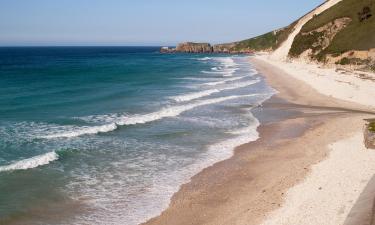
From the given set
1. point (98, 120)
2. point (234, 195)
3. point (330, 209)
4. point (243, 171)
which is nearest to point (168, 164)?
point (243, 171)

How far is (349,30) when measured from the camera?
219ft

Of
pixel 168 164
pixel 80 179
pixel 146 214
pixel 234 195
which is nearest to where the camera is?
pixel 146 214

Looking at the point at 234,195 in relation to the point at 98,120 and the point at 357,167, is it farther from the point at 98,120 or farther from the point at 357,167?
the point at 98,120

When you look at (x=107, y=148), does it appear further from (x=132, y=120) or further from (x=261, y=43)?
(x=261, y=43)

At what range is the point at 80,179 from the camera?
17469 mm

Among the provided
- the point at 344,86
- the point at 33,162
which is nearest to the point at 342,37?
the point at 344,86

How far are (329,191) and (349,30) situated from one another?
5868 centimetres

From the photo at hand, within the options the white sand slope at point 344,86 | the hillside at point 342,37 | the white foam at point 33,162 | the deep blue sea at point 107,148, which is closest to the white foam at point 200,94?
the deep blue sea at point 107,148

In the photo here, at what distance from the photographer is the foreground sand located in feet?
43.2

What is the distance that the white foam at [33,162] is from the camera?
18.6 metres

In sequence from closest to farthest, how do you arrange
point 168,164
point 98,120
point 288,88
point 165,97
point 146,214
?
point 146,214 → point 168,164 → point 98,120 → point 165,97 → point 288,88

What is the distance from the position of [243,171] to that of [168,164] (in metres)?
3.49

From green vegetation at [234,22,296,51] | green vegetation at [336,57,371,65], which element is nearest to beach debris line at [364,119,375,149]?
green vegetation at [336,57,371,65]

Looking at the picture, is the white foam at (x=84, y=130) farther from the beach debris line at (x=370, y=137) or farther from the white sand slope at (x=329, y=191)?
the beach debris line at (x=370, y=137)
